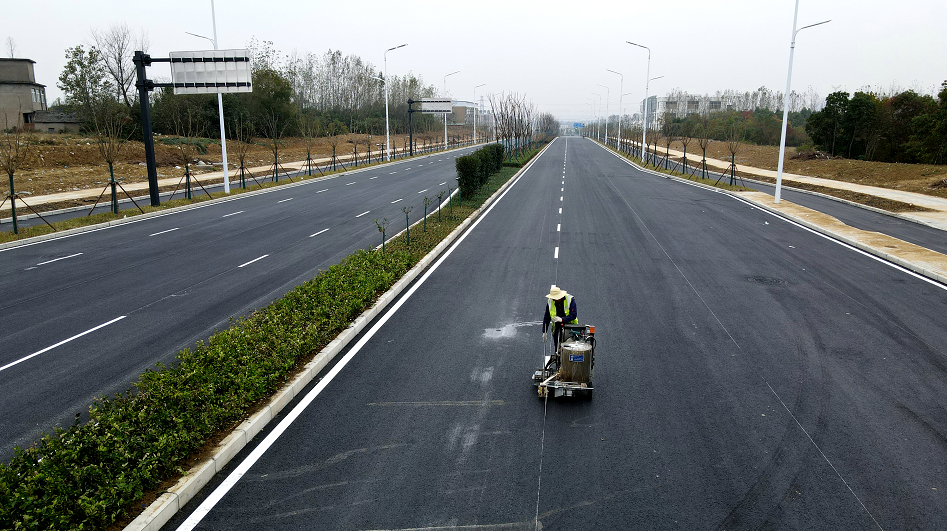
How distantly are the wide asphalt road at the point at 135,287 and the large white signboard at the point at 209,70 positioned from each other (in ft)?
19.7

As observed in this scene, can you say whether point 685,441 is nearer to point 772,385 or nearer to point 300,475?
point 772,385

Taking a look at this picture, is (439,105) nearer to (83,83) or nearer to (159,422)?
(83,83)

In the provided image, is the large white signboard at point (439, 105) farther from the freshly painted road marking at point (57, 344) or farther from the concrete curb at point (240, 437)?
the freshly painted road marking at point (57, 344)

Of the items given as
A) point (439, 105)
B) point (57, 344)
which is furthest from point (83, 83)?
point (57, 344)

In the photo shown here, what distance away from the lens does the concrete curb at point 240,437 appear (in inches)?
211

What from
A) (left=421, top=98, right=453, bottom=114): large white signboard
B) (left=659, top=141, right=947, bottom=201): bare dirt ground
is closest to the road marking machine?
(left=659, top=141, right=947, bottom=201): bare dirt ground

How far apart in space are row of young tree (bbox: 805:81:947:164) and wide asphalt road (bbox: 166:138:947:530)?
3944 centimetres

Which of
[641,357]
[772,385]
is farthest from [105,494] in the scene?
[772,385]

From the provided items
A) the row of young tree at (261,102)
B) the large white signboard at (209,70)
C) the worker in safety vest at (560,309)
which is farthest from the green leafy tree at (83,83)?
the worker in safety vest at (560,309)

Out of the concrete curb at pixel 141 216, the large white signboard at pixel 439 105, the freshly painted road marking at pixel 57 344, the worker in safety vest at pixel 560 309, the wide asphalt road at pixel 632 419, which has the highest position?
the large white signboard at pixel 439 105

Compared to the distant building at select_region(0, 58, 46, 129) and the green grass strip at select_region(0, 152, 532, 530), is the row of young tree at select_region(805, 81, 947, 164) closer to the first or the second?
the green grass strip at select_region(0, 152, 532, 530)

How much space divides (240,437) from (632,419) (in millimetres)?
4528

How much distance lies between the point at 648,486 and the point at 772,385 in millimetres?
3392

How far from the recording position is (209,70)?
92.8 feet
